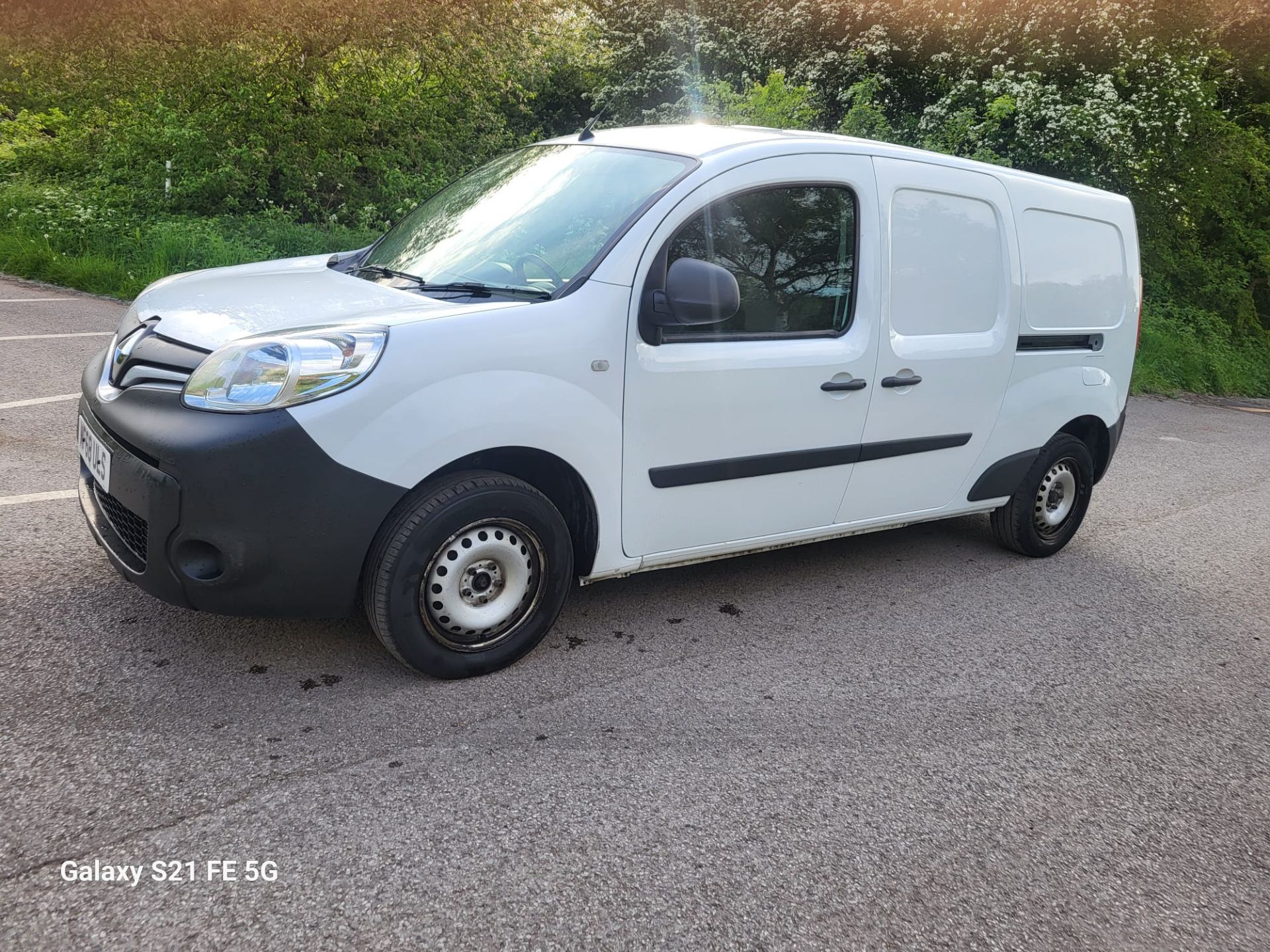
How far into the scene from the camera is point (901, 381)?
14.1ft

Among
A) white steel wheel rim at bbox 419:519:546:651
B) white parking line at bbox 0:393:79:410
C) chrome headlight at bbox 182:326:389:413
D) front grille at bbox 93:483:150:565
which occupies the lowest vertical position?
white parking line at bbox 0:393:79:410

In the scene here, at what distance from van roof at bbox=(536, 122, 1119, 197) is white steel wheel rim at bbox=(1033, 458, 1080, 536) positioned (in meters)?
1.61

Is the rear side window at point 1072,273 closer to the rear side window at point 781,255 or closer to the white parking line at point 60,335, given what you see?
the rear side window at point 781,255

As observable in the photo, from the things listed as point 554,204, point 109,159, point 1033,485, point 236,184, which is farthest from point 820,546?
point 109,159

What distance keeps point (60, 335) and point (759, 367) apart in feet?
22.7

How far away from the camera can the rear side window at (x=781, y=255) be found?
12.3 ft

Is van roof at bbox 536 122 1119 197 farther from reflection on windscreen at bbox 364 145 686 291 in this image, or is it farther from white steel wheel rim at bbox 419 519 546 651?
white steel wheel rim at bbox 419 519 546 651

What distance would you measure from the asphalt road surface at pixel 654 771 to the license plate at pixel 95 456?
53 cm

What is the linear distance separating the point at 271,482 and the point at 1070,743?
2.61m

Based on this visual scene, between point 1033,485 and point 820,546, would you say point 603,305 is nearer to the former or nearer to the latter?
point 820,546

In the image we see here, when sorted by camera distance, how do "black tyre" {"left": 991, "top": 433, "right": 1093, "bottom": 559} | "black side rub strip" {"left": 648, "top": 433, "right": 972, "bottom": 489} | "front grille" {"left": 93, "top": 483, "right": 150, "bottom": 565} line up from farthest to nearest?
"black tyre" {"left": 991, "top": 433, "right": 1093, "bottom": 559} → "black side rub strip" {"left": 648, "top": 433, "right": 972, "bottom": 489} → "front grille" {"left": 93, "top": 483, "right": 150, "bottom": 565}

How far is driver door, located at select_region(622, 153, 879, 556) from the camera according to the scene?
12.0 feet

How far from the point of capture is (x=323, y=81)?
16281mm

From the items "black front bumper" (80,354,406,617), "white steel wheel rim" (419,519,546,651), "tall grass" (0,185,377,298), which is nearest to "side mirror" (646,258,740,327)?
"white steel wheel rim" (419,519,546,651)
